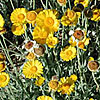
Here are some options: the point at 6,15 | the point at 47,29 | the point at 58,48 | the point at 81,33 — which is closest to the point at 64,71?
the point at 58,48

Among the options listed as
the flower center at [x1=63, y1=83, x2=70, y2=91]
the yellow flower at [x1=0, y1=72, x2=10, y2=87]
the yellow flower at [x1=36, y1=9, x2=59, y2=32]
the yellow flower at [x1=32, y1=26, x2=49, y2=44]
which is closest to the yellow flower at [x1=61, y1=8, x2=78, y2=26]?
the yellow flower at [x1=36, y1=9, x2=59, y2=32]

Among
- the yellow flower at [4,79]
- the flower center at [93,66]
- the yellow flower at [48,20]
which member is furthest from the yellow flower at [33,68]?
the flower center at [93,66]

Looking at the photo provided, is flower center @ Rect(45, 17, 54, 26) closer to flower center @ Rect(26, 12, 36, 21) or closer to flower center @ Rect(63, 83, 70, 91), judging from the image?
flower center @ Rect(26, 12, 36, 21)

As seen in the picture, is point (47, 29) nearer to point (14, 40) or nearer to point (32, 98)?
point (32, 98)

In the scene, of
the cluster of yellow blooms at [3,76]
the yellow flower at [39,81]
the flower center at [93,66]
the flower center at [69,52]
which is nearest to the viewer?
the flower center at [93,66]

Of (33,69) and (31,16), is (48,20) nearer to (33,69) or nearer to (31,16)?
(31,16)

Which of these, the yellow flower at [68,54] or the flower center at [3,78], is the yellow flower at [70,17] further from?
the flower center at [3,78]

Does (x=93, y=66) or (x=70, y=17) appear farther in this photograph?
(x=70, y=17)

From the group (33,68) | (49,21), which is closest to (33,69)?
(33,68)
